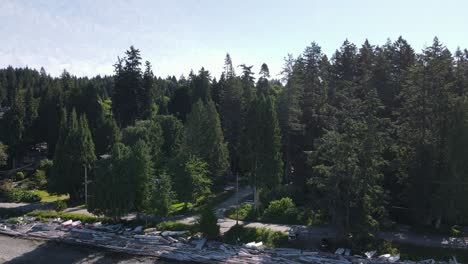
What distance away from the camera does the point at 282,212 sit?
36312mm

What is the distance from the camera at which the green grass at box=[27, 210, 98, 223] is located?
38.0 meters

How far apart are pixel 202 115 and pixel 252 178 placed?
13.0 m

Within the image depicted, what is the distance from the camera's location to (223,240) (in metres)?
32.1

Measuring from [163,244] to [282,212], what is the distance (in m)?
10.8

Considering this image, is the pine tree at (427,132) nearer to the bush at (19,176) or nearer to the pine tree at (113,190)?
the pine tree at (113,190)

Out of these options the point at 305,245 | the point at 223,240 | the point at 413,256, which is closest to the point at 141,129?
the point at 223,240

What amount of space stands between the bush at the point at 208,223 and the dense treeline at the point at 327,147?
4247mm

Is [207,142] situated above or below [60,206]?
above

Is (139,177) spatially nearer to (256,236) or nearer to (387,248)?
(256,236)

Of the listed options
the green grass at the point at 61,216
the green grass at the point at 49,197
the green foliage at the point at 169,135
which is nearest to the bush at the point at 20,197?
the green grass at the point at 49,197

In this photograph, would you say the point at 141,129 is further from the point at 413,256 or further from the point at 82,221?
the point at 413,256

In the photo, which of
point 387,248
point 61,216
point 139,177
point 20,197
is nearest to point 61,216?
point 61,216

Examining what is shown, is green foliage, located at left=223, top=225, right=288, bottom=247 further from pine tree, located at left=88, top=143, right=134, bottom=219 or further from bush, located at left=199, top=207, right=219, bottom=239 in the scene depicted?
pine tree, located at left=88, top=143, right=134, bottom=219

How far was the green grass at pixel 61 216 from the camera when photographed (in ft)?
125
